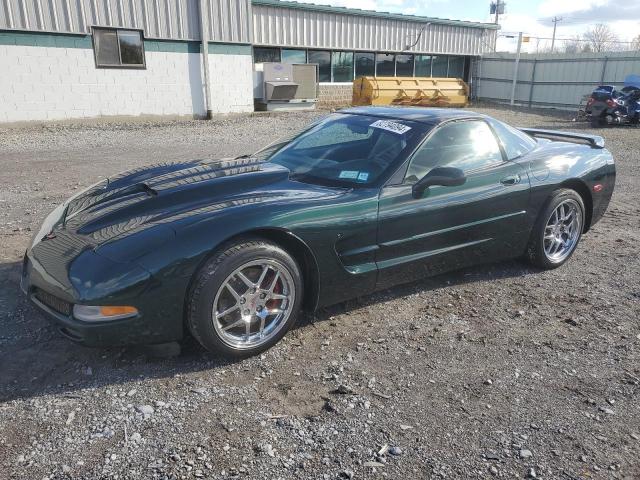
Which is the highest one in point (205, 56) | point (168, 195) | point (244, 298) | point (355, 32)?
point (355, 32)

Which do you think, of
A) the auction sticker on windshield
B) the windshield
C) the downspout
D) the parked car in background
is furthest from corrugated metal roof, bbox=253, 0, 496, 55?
the auction sticker on windshield

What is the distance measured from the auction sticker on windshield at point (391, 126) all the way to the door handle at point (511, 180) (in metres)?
0.91

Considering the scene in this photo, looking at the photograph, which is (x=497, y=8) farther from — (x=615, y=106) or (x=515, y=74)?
(x=615, y=106)

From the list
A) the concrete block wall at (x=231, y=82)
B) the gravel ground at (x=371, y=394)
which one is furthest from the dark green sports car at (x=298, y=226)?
the concrete block wall at (x=231, y=82)

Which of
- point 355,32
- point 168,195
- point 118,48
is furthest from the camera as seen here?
point 355,32

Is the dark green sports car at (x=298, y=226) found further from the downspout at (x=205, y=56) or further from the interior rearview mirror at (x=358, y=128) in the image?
the downspout at (x=205, y=56)

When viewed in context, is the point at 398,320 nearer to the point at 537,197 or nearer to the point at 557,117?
the point at 537,197

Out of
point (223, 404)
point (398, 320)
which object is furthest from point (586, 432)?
point (223, 404)

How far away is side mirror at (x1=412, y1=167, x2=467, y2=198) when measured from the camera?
140 inches

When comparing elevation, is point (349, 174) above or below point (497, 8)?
below

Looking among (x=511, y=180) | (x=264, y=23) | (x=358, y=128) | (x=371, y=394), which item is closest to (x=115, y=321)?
(x=371, y=394)

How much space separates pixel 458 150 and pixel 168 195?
87.7 inches

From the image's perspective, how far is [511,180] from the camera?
423cm

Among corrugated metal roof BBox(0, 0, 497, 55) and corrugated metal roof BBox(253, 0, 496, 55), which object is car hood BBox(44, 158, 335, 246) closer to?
corrugated metal roof BBox(0, 0, 497, 55)
